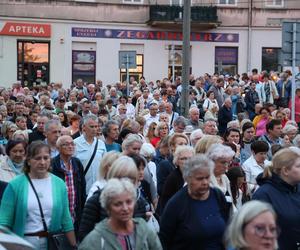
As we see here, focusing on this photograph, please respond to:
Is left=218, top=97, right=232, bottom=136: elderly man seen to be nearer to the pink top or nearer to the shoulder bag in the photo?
the pink top

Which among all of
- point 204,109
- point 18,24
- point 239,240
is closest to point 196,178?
point 239,240

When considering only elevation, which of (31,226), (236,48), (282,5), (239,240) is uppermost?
(282,5)

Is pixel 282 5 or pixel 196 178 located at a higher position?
pixel 282 5

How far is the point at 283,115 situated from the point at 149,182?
23.9 feet

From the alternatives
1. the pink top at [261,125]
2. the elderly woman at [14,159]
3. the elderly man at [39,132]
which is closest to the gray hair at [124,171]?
the elderly woman at [14,159]

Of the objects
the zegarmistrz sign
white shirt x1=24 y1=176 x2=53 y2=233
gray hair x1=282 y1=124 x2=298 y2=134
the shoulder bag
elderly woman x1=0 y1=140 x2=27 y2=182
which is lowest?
the shoulder bag

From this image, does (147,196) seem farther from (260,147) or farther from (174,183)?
(260,147)

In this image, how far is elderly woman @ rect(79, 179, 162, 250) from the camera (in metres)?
4.73

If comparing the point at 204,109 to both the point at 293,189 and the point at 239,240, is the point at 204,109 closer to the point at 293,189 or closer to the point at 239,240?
the point at 293,189

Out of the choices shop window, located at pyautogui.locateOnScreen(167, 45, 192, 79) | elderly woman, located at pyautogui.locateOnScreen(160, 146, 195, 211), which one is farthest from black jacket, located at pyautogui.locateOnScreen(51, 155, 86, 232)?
shop window, located at pyautogui.locateOnScreen(167, 45, 192, 79)

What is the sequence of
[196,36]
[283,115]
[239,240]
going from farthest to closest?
[196,36] < [283,115] < [239,240]

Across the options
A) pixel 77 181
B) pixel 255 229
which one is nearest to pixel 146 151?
pixel 77 181

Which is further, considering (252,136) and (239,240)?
(252,136)

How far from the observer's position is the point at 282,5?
3903 centimetres
